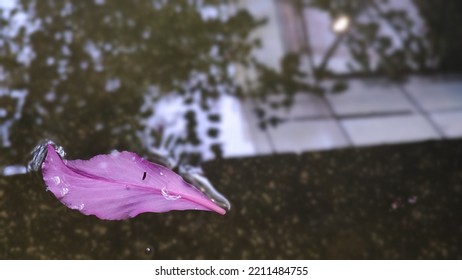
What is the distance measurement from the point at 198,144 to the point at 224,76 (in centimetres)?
13

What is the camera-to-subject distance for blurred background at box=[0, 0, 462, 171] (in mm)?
848

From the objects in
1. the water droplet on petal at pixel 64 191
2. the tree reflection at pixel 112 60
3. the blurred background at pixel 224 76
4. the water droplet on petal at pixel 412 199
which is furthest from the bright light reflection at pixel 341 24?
the water droplet on petal at pixel 64 191

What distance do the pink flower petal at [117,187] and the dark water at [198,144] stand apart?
0.02 m

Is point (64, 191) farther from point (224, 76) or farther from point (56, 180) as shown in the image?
→ point (224, 76)

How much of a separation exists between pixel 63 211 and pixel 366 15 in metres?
0.65

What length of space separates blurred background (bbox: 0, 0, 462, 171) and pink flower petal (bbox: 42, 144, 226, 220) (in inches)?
1.2

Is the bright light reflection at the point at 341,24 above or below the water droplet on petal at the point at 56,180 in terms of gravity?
above

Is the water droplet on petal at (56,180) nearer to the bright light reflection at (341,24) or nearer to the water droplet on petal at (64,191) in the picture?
the water droplet on petal at (64,191)

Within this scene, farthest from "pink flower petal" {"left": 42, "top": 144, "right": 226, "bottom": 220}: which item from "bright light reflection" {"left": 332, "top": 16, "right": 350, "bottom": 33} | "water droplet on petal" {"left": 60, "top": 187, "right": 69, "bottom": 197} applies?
"bright light reflection" {"left": 332, "top": 16, "right": 350, "bottom": 33}

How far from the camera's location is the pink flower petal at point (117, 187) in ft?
2.51

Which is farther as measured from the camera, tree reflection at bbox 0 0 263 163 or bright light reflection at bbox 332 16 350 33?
bright light reflection at bbox 332 16 350 33

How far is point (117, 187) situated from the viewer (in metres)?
0.76

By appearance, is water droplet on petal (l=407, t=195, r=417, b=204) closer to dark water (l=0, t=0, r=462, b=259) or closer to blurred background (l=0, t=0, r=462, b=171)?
dark water (l=0, t=0, r=462, b=259)

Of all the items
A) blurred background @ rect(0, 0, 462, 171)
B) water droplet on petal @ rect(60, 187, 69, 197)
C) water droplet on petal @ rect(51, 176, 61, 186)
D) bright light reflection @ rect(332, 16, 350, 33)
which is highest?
bright light reflection @ rect(332, 16, 350, 33)
